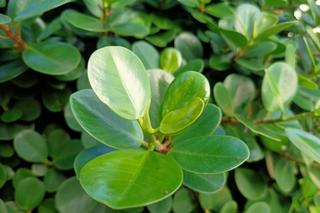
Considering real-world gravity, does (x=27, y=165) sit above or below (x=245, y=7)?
below

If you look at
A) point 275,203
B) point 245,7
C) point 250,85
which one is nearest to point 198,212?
point 275,203

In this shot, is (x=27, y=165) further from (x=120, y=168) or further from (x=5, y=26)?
(x=120, y=168)

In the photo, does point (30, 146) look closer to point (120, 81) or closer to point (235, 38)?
point (120, 81)

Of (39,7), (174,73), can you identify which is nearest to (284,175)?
(174,73)

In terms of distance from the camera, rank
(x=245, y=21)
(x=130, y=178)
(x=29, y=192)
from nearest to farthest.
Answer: (x=130, y=178) → (x=29, y=192) → (x=245, y=21)

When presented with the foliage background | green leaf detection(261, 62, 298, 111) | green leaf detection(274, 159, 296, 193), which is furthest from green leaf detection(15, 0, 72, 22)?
green leaf detection(274, 159, 296, 193)

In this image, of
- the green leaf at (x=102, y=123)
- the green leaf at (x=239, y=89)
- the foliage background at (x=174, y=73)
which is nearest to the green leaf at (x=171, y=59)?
the foliage background at (x=174, y=73)

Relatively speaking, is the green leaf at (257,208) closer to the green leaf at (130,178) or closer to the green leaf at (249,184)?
the green leaf at (249,184)
